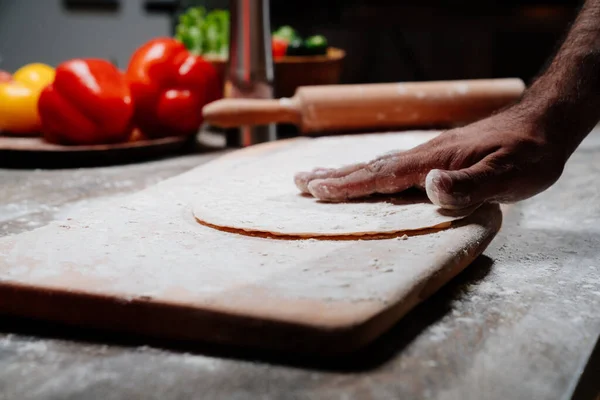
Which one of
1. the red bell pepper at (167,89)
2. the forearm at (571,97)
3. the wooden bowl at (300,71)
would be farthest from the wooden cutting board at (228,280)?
the wooden bowl at (300,71)

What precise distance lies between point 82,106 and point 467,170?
3.24ft

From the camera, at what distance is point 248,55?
66.1 inches

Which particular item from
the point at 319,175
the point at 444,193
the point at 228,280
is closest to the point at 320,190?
the point at 319,175

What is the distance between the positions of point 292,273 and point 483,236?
10.7 inches

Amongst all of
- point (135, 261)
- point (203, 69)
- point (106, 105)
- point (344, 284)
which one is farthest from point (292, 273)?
point (203, 69)

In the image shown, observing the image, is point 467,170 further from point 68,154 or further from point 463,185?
point 68,154

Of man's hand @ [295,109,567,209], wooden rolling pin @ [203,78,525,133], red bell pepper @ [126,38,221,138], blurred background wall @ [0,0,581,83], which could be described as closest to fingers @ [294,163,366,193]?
man's hand @ [295,109,567,209]

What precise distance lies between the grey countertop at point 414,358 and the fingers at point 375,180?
165mm

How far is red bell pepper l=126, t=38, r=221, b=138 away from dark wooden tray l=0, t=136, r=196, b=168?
0.14 metres

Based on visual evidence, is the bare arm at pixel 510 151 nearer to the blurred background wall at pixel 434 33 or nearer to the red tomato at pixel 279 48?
the red tomato at pixel 279 48

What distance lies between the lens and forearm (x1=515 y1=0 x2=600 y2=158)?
0.90 m

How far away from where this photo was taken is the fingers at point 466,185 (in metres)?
0.83

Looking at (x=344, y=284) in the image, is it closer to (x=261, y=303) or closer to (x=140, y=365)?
(x=261, y=303)

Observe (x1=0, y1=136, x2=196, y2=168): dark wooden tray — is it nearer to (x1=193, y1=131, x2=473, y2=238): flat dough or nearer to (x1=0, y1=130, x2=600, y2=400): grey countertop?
(x1=193, y1=131, x2=473, y2=238): flat dough
